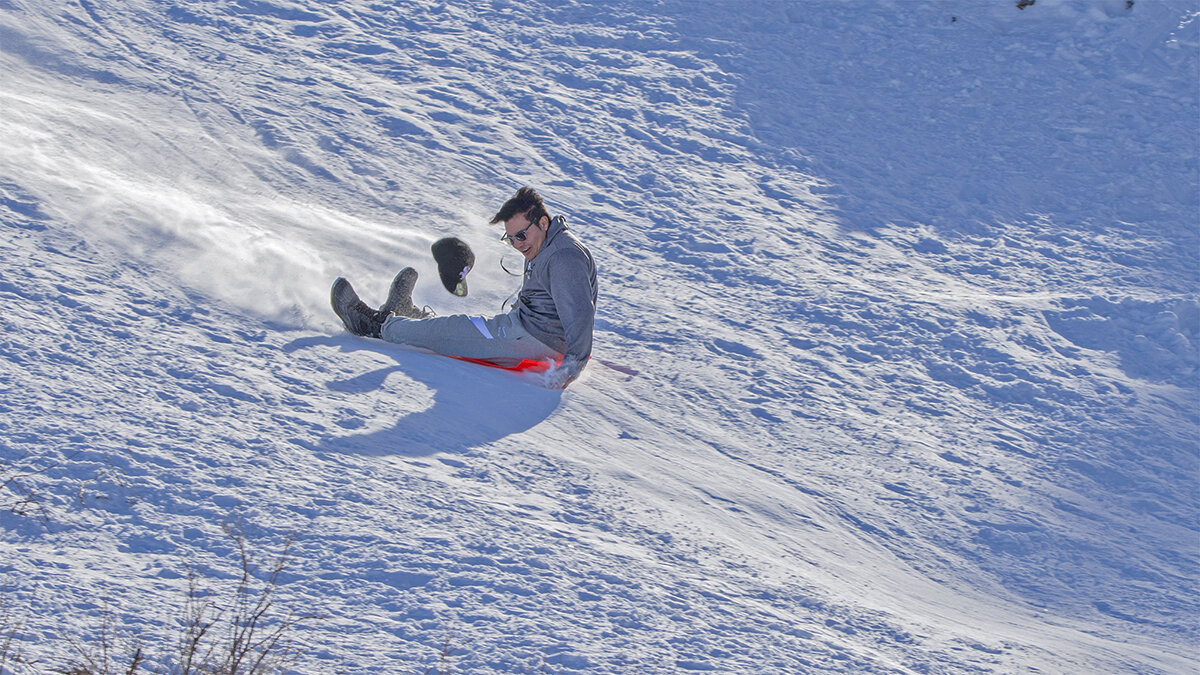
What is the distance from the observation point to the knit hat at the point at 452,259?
5.51 metres

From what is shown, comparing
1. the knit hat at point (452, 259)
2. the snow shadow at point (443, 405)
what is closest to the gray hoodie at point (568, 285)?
the snow shadow at point (443, 405)

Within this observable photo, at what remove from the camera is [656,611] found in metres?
3.47

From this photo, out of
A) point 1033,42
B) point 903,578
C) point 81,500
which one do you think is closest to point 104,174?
point 81,500

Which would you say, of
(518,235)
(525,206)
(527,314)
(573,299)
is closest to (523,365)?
(527,314)

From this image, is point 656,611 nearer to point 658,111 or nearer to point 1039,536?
point 1039,536

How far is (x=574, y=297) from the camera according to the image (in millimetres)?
4926

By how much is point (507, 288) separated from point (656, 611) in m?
3.03

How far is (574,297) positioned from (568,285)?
0.06 m

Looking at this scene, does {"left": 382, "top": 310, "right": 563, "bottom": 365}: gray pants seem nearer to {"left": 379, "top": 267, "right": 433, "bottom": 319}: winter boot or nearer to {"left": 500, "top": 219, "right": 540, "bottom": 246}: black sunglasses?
{"left": 379, "top": 267, "right": 433, "bottom": 319}: winter boot

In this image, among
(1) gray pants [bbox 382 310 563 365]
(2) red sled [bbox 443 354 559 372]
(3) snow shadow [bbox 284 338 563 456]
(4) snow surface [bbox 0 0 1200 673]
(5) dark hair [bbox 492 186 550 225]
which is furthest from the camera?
(2) red sled [bbox 443 354 559 372]

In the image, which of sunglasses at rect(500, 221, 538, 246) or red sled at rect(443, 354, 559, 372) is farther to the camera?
red sled at rect(443, 354, 559, 372)

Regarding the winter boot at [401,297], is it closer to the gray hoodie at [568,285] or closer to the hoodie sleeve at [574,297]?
the gray hoodie at [568,285]

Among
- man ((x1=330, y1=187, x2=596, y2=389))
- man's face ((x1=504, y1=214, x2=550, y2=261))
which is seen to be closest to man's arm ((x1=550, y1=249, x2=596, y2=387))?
man ((x1=330, y1=187, x2=596, y2=389))

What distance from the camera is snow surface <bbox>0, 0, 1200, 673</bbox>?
11.2ft
